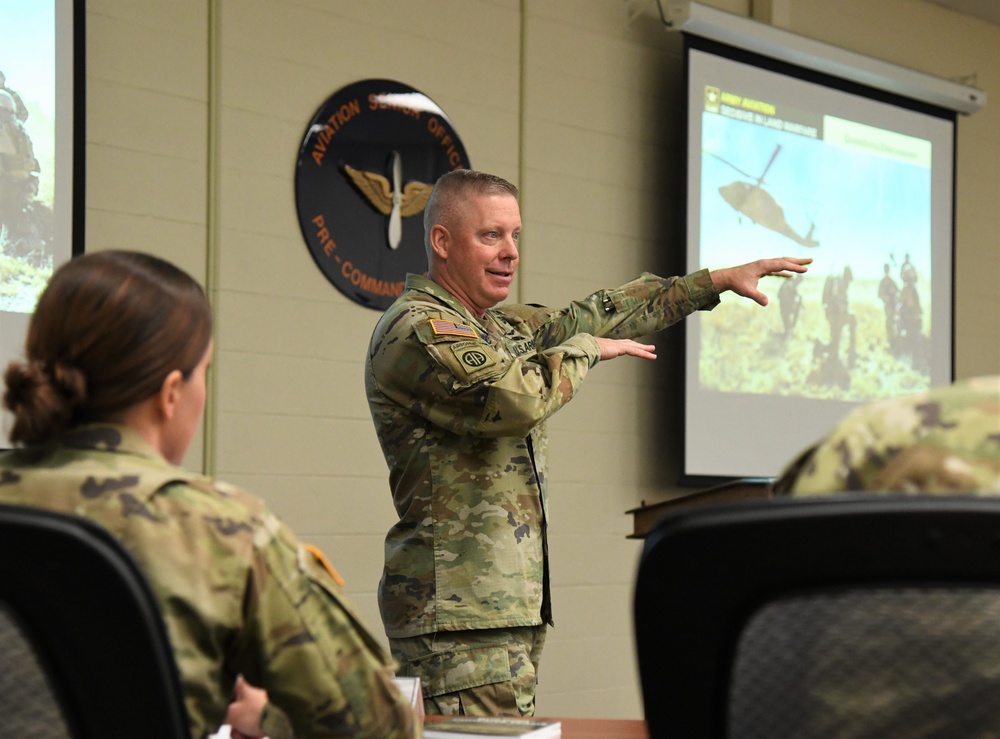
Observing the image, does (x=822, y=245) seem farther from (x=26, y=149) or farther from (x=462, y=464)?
(x=26, y=149)

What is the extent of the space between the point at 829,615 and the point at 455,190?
2.11 meters

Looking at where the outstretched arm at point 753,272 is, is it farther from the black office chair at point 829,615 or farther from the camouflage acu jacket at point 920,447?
the black office chair at point 829,615

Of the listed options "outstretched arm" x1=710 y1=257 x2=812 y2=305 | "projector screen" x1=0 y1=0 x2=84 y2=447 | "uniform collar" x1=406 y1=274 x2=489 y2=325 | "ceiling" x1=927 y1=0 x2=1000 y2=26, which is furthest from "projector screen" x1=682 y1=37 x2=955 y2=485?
"projector screen" x1=0 y1=0 x2=84 y2=447

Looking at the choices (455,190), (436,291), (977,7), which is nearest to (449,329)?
(436,291)

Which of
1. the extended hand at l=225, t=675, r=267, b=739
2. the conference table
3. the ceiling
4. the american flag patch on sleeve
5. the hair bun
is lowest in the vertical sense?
the conference table

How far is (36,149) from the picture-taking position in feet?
10.1

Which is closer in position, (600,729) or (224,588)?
(224,588)

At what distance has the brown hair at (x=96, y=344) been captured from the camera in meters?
1.04

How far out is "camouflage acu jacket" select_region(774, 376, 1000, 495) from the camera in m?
0.76

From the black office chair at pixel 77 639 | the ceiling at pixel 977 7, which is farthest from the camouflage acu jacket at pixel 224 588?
the ceiling at pixel 977 7

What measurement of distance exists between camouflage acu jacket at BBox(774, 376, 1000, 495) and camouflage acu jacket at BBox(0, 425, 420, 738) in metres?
0.45

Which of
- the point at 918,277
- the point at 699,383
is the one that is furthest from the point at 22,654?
the point at 918,277

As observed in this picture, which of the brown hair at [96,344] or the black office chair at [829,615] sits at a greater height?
the brown hair at [96,344]

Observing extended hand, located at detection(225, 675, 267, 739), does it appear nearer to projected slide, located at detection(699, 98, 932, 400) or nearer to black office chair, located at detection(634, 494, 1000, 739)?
black office chair, located at detection(634, 494, 1000, 739)
